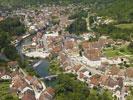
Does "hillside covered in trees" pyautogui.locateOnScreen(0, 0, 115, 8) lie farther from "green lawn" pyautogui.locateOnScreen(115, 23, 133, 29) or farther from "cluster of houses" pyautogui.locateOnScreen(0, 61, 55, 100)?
"cluster of houses" pyautogui.locateOnScreen(0, 61, 55, 100)

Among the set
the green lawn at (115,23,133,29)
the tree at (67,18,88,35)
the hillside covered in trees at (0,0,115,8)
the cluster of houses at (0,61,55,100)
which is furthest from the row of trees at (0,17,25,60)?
the hillside covered in trees at (0,0,115,8)

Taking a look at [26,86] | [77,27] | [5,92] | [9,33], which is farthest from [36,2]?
[5,92]

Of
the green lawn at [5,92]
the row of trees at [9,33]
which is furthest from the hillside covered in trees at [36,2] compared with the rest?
the green lawn at [5,92]

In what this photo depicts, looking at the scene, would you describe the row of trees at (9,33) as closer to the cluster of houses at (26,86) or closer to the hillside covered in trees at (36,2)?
the cluster of houses at (26,86)

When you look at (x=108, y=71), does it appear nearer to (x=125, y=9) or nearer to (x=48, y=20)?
(x=125, y=9)

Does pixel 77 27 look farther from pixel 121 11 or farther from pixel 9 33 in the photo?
pixel 121 11

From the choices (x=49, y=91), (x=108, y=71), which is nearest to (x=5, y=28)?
(x=108, y=71)
